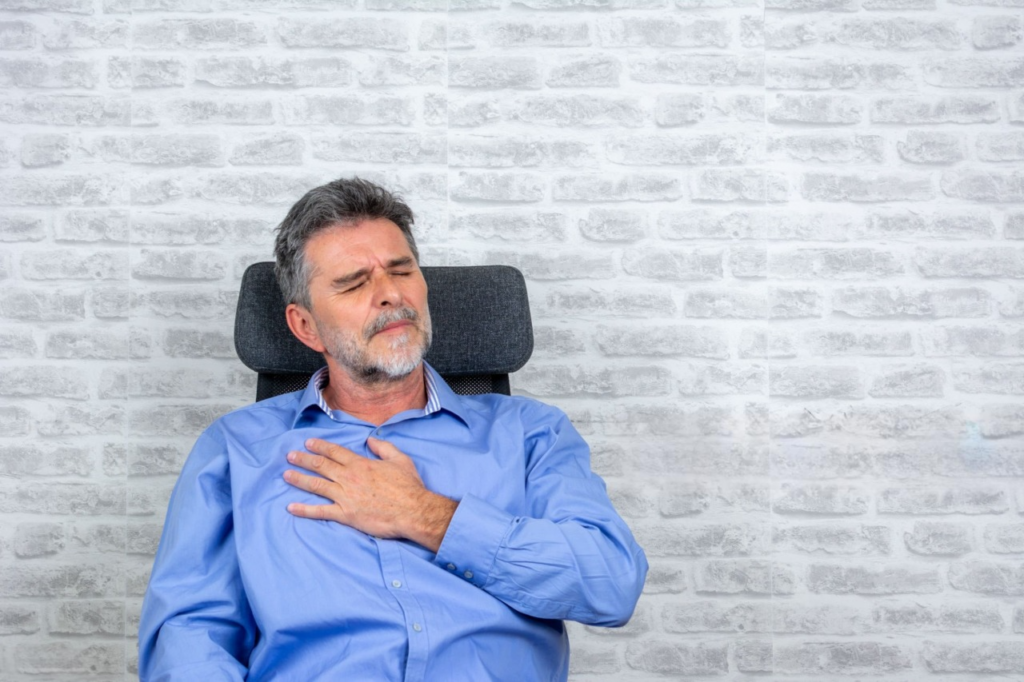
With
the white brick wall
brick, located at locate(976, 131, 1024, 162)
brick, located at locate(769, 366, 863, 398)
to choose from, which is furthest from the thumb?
brick, located at locate(976, 131, 1024, 162)

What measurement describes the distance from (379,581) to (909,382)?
149 cm

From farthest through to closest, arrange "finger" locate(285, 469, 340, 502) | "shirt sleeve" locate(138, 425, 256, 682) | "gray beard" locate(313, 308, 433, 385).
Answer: "gray beard" locate(313, 308, 433, 385), "finger" locate(285, 469, 340, 502), "shirt sleeve" locate(138, 425, 256, 682)

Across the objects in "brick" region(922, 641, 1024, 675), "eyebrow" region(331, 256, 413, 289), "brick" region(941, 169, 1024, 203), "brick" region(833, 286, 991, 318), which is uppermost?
"brick" region(941, 169, 1024, 203)

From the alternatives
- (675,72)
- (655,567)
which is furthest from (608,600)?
(675,72)

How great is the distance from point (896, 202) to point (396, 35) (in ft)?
4.29

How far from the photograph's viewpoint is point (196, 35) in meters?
2.34

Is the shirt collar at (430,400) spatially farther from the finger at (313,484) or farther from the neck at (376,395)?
the finger at (313,484)

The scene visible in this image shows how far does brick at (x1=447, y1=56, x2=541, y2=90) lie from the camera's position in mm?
2342

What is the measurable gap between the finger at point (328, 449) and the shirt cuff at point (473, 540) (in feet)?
0.76

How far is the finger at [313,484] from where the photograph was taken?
1.55 metres

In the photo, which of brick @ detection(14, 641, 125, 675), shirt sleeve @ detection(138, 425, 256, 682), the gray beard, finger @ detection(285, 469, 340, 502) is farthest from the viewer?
brick @ detection(14, 641, 125, 675)

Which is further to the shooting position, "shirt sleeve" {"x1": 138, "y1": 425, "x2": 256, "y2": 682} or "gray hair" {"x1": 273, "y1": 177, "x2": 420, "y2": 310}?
"gray hair" {"x1": 273, "y1": 177, "x2": 420, "y2": 310}

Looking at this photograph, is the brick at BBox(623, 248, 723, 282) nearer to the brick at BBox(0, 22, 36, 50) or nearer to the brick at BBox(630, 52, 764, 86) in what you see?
the brick at BBox(630, 52, 764, 86)

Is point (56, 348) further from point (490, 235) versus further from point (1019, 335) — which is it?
point (1019, 335)
